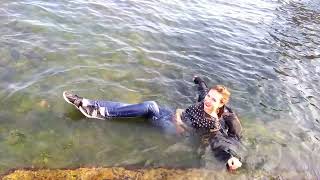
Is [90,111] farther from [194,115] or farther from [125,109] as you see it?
[194,115]

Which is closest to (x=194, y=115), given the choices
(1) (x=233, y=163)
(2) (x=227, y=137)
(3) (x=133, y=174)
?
(2) (x=227, y=137)

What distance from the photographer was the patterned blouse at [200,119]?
27.0 feet

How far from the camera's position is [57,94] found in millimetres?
8805

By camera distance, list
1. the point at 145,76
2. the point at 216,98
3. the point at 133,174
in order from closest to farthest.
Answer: the point at 133,174
the point at 216,98
the point at 145,76

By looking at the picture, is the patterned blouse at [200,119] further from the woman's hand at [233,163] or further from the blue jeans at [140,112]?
the woman's hand at [233,163]

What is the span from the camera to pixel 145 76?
1035 cm

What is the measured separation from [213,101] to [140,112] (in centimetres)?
158

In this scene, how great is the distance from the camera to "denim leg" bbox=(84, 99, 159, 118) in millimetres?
8273

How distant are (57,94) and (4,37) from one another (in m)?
3.04

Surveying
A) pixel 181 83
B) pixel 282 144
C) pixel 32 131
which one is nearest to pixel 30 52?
pixel 32 131

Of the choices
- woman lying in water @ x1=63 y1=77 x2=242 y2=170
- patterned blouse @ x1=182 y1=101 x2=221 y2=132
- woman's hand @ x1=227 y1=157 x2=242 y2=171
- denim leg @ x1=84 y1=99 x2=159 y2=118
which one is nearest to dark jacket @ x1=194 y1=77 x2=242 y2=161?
woman lying in water @ x1=63 y1=77 x2=242 y2=170

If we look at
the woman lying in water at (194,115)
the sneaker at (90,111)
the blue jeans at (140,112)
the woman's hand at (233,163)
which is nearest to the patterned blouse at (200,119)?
the woman lying in water at (194,115)

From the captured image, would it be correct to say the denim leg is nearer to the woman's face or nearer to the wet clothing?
the wet clothing

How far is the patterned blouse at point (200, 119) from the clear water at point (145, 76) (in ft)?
1.44
